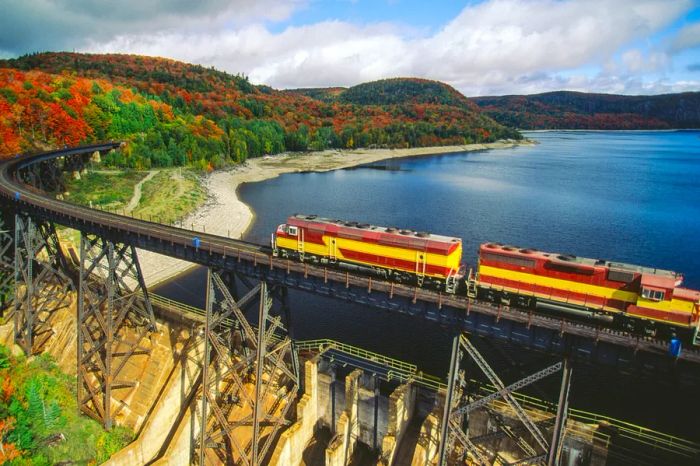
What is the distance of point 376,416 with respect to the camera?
2739 centimetres

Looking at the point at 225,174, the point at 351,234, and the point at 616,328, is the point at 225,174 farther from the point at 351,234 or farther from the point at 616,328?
the point at 616,328

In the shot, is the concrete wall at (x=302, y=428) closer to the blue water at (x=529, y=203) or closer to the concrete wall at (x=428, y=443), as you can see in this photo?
the concrete wall at (x=428, y=443)

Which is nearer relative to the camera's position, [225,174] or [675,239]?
[675,239]

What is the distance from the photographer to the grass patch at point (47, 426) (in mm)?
28203

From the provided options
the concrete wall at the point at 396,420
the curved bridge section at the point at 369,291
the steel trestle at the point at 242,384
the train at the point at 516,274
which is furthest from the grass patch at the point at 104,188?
the concrete wall at the point at 396,420

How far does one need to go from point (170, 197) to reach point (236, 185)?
34063mm

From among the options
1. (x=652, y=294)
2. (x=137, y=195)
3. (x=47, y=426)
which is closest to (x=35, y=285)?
(x=47, y=426)

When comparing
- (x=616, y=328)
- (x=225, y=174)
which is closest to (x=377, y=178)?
(x=225, y=174)

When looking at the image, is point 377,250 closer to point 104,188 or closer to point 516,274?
point 516,274

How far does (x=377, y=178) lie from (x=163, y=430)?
348ft

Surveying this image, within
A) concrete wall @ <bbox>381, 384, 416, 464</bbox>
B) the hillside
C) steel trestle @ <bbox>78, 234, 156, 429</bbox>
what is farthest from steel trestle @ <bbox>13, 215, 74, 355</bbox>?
the hillside

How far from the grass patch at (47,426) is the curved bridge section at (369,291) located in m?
12.6

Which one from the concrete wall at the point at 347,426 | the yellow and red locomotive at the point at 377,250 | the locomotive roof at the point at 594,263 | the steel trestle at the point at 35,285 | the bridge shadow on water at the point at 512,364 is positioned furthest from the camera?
the steel trestle at the point at 35,285

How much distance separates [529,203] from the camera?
91.7 meters
